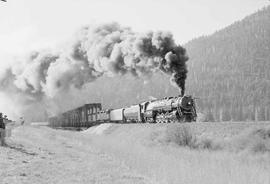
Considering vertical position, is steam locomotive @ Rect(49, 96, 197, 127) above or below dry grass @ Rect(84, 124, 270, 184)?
above

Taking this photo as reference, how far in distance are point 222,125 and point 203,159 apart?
679 centimetres

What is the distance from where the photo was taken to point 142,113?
131ft

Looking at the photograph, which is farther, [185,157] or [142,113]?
[142,113]

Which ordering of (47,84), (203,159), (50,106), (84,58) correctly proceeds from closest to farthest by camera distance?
(203,159), (84,58), (47,84), (50,106)

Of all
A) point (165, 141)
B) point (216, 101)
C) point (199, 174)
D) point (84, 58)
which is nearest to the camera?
point (199, 174)

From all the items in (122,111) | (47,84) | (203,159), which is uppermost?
(47,84)

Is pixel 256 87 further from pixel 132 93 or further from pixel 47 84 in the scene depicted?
pixel 47 84

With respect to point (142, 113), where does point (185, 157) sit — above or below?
below

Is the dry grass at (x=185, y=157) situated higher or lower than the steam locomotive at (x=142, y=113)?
lower

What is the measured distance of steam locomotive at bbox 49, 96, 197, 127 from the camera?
3183 cm

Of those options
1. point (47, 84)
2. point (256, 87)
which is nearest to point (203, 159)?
point (47, 84)

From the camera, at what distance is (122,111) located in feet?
158

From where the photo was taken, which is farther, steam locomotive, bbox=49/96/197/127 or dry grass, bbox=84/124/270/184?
steam locomotive, bbox=49/96/197/127

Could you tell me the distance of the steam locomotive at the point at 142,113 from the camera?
1253 inches
